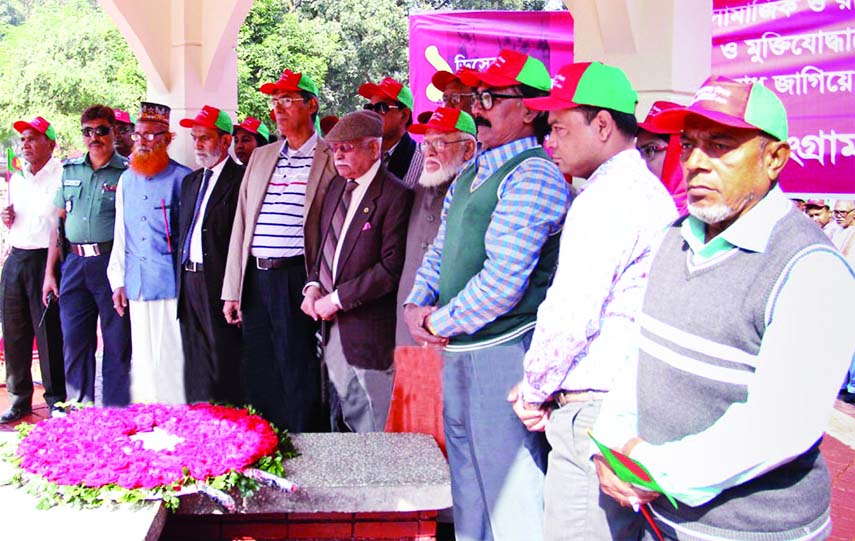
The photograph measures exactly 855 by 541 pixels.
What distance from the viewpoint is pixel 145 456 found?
9.20 feet

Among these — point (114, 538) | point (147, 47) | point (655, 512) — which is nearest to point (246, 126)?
point (147, 47)

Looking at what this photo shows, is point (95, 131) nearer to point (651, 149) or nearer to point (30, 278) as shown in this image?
point (30, 278)

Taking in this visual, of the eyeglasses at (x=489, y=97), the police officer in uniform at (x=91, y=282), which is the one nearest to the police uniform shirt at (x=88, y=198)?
the police officer in uniform at (x=91, y=282)

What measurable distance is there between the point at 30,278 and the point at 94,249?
0.70 meters

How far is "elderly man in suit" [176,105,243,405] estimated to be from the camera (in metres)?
5.11

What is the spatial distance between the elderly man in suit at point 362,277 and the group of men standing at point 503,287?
0.04 feet

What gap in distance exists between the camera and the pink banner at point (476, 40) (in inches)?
315

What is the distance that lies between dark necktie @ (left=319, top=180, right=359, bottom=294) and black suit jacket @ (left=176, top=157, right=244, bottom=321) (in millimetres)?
882

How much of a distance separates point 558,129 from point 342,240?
1960mm

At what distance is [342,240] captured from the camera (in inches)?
172

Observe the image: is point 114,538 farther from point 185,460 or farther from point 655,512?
point 655,512

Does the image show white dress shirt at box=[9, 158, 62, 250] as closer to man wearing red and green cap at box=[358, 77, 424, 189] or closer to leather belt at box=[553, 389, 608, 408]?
man wearing red and green cap at box=[358, 77, 424, 189]

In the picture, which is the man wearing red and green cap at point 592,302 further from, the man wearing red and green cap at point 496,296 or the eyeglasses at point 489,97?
the eyeglasses at point 489,97

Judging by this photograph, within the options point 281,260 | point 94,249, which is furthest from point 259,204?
point 94,249
